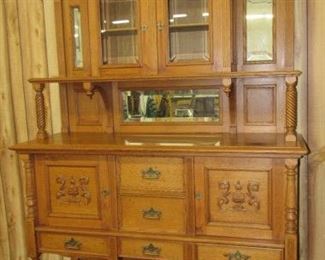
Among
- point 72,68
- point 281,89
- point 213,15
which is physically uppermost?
point 213,15

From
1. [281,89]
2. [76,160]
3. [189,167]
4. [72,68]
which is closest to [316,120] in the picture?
[281,89]

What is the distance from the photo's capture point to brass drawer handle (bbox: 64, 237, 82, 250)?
2.16m

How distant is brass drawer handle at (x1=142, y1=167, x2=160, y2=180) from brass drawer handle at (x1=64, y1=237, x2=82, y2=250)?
1.73 feet

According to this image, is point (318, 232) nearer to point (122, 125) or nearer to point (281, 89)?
point (281, 89)

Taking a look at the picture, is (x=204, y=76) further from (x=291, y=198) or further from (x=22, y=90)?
(x=22, y=90)

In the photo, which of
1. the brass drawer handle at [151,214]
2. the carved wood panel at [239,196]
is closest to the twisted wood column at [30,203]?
the brass drawer handle at [151,214]

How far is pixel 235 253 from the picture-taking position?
194cm

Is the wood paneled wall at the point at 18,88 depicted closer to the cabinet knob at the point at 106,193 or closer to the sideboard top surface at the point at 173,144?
the sideboard top surface at the point at 173,144

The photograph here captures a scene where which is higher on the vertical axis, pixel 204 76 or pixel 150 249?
pixel 204 76

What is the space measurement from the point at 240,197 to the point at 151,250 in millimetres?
528

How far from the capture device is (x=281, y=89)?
2209mm

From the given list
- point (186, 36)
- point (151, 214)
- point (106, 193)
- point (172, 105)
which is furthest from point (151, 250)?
point (186, 36)

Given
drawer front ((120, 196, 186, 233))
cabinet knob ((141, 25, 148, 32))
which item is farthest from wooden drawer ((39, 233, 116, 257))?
cabinet knob ((141, 25, 148, 32))

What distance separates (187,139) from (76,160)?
1.94 ft
